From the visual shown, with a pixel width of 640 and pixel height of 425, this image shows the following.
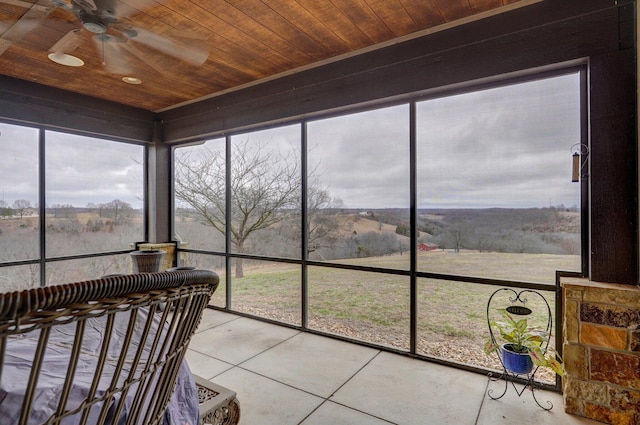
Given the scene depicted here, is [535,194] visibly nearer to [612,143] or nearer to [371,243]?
[612,143]

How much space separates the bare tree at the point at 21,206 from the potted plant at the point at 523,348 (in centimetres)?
502

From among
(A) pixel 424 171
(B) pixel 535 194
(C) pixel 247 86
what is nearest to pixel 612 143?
(B) pixel 535 194

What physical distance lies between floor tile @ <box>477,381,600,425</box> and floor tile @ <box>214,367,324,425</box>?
3.78 feet

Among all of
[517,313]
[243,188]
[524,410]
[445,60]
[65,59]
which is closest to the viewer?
[524,410]

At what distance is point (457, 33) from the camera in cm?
278

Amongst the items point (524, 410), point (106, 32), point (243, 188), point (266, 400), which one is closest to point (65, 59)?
point (106, 32)

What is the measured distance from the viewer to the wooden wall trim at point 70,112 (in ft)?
12.5

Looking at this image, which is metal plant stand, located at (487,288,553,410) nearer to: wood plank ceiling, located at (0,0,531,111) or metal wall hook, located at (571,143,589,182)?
metal wall hook, located at (571,143,589,182)

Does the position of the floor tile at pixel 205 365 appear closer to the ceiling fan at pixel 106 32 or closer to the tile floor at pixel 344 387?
the tile floor at pixel 344 387

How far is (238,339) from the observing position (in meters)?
→ 3.58

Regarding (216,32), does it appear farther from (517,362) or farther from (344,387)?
(517,362)

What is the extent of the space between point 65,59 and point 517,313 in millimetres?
4414

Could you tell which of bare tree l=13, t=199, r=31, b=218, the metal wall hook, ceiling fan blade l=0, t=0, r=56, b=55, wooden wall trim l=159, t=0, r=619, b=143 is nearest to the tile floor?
the metal wall hook

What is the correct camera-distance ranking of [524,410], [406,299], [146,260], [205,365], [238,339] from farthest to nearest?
[146,260] < [238,339] < [406,299] < [205,365] < [524,410]
